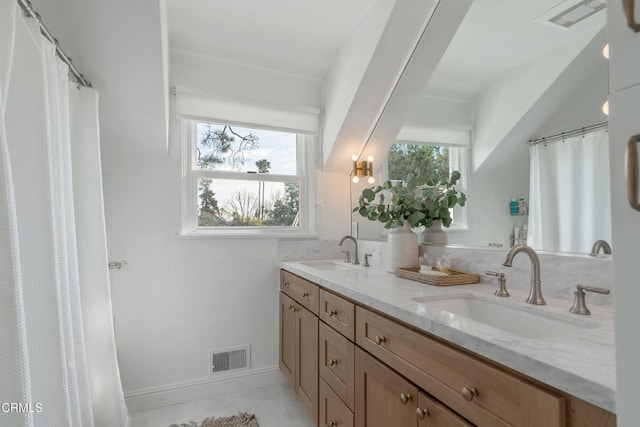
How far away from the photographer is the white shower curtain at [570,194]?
3.56ft

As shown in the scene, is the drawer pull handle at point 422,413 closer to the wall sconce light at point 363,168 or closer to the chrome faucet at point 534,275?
the chrome faucet at point 534,275

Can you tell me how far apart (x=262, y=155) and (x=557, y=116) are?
1.85 m

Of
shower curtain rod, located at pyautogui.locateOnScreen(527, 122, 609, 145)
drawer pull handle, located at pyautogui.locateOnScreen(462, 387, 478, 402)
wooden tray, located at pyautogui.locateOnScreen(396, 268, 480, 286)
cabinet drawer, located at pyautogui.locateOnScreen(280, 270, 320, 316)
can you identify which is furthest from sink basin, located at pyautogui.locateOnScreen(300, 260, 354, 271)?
drawer pull handle, located at pyautogui.locateOnScreen(462, 387, 478, 402)

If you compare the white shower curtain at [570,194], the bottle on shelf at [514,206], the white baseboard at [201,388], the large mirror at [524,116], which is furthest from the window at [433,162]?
the white baseboard at [201,388]

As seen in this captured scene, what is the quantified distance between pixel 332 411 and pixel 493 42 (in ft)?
6.10

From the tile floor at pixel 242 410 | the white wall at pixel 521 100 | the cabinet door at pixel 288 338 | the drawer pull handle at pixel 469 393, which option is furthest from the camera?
the cabinet door at pixel 288 338

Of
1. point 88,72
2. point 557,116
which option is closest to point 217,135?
point 88,72

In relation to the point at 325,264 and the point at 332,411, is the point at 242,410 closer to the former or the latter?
the point at 332,411

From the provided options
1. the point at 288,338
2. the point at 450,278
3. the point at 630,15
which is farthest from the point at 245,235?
the point at 630,15

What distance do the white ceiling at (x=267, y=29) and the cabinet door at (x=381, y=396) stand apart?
184cm

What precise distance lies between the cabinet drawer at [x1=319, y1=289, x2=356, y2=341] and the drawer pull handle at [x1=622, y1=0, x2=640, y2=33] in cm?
114

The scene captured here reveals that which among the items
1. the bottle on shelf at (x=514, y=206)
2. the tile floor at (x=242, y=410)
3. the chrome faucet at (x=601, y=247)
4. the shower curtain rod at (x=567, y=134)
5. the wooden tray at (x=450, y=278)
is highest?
the shower curtain rod at (x=567, y=134)

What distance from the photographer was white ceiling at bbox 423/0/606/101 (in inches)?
49.3

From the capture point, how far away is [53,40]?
4.08 ft
